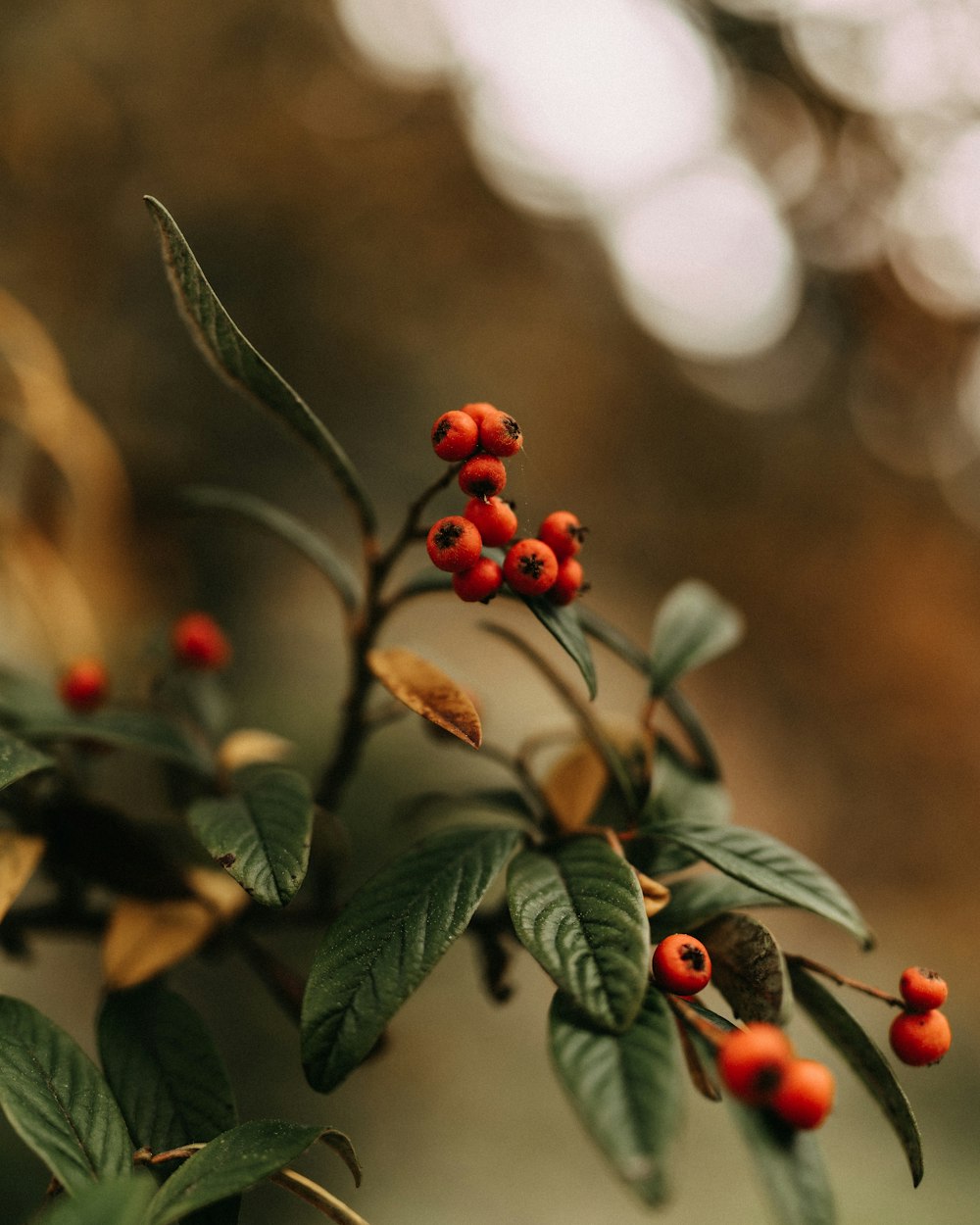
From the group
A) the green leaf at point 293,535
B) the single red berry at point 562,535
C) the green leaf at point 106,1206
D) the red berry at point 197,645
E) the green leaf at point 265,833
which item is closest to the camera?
the green leaf at point 106,1206

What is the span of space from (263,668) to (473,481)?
123 cm

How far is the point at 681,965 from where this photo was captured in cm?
41

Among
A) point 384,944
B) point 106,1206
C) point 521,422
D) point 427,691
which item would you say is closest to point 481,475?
point 427,691

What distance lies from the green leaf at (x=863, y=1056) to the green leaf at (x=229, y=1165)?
27 centimetres

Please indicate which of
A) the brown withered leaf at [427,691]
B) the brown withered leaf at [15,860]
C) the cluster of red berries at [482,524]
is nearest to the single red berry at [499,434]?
the cluster of red berries at [482,524]

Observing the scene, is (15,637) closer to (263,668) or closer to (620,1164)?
(263,668)

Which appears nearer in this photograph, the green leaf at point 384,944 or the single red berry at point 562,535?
the green leaf at point 384,944

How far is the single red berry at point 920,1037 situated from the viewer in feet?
1.53

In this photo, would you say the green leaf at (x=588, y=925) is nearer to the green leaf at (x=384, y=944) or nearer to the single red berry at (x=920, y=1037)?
the green leaf at (x=384, y=944)

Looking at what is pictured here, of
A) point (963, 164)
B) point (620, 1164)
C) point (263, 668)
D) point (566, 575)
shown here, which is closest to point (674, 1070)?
point (620, 1164)

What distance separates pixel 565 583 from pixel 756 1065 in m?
0.26

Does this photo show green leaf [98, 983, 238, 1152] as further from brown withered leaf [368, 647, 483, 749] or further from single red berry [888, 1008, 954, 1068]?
single red berry [888, 1008, 954, 1068]

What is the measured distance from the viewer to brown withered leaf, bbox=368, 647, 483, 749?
0.48 meters

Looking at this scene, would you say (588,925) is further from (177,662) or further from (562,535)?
(177,662)
